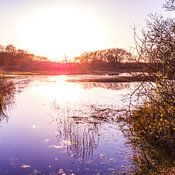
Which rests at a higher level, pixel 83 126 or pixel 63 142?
pixel 83 126

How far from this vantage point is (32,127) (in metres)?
17.6

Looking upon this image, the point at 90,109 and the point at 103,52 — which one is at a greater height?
the point at 103,52

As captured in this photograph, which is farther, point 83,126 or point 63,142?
point 83,126

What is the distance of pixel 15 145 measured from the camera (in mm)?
13828

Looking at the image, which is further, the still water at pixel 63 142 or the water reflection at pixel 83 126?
the water reflection at pixel 83 126

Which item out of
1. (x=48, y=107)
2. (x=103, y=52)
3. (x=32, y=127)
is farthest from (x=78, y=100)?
(x=103, y=52)

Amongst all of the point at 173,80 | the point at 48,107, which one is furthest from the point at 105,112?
the point at 173,80

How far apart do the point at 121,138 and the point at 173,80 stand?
6076 millimetres

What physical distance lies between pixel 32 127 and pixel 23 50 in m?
105

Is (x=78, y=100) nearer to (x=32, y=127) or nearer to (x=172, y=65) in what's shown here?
(x=32, y=127)

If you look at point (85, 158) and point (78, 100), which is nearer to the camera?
point (85, 158)

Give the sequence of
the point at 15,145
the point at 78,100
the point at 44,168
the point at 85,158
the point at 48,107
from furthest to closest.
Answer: the point at 78,100 < the point at 48,107 < the point at 15,145 < the point at 85,158 < the point at 44,168

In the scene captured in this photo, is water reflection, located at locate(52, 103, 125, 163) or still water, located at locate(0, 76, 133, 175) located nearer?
still water, located at locate(0, 76, 133, 175)

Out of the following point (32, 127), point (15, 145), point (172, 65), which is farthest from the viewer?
point (32, 127)
